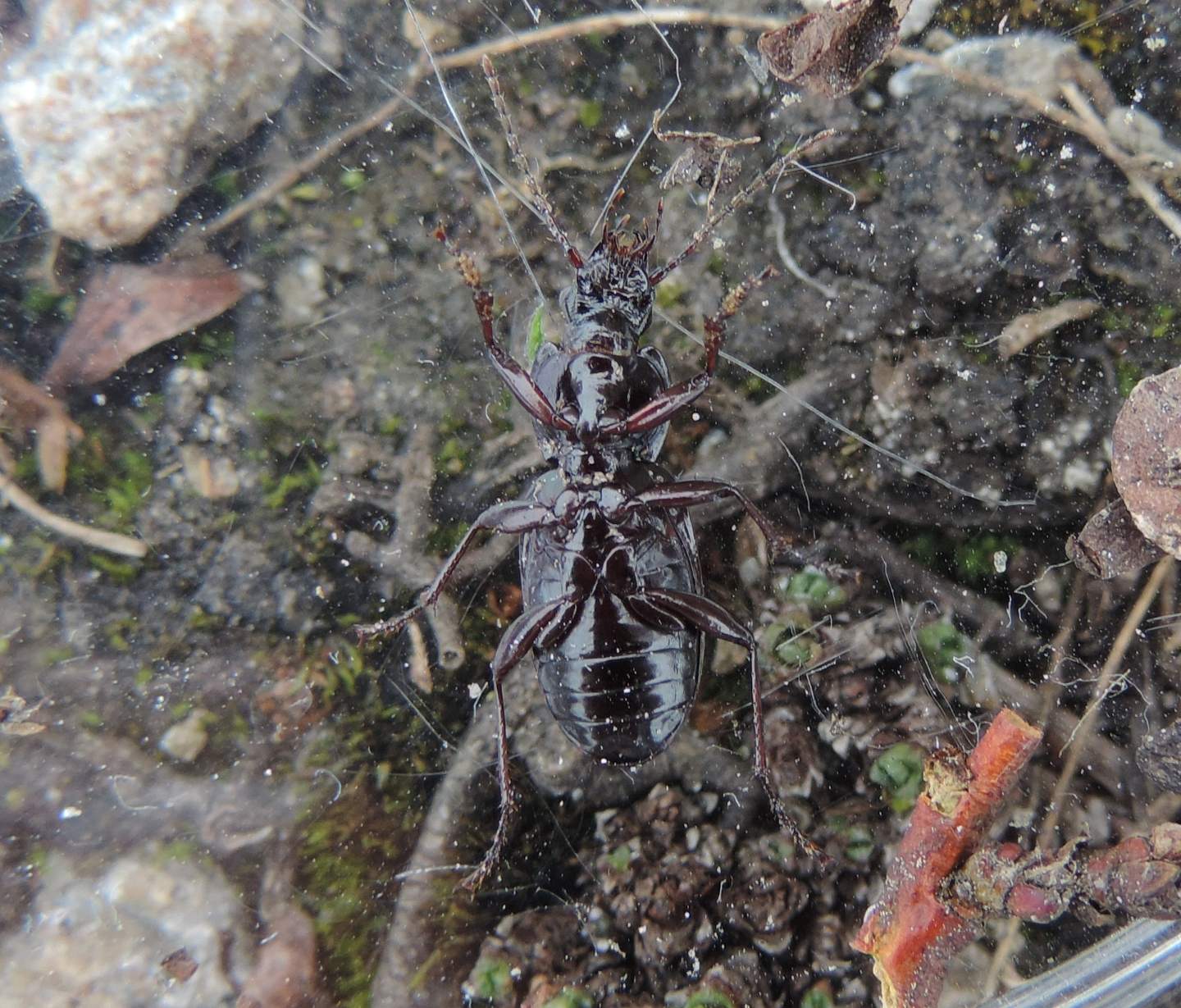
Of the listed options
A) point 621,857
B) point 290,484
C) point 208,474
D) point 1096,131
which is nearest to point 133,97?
point 208,474

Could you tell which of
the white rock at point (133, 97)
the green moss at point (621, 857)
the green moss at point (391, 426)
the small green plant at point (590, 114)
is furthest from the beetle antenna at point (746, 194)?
the green moss at point (621, 857)

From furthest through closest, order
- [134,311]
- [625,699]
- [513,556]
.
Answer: [513,556] < [134,311] < [625,699]

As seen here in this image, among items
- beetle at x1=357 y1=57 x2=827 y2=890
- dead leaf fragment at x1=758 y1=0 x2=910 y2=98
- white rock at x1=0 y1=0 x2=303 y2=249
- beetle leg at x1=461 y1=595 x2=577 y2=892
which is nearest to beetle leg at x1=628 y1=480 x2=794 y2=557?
beetle at x1=357 y1=57 x2=827 y2=890

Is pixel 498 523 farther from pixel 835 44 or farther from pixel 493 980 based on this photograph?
pixel 835 44

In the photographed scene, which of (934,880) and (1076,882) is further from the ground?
(1076,882)

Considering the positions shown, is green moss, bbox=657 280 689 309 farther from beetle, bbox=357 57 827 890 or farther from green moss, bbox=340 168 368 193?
green moss, bbox=340 168 368 193

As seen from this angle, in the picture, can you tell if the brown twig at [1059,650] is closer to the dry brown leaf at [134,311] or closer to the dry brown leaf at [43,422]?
the dry brown leaf at [134,311]

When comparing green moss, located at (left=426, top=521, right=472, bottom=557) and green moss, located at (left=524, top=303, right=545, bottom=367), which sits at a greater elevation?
green moss, located at (left=524, top=303, right=545, bottom=367)

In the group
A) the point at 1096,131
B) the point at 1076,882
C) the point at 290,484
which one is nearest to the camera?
the point at 1076,882

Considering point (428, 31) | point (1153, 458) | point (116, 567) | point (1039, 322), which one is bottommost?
point (116, 567)
